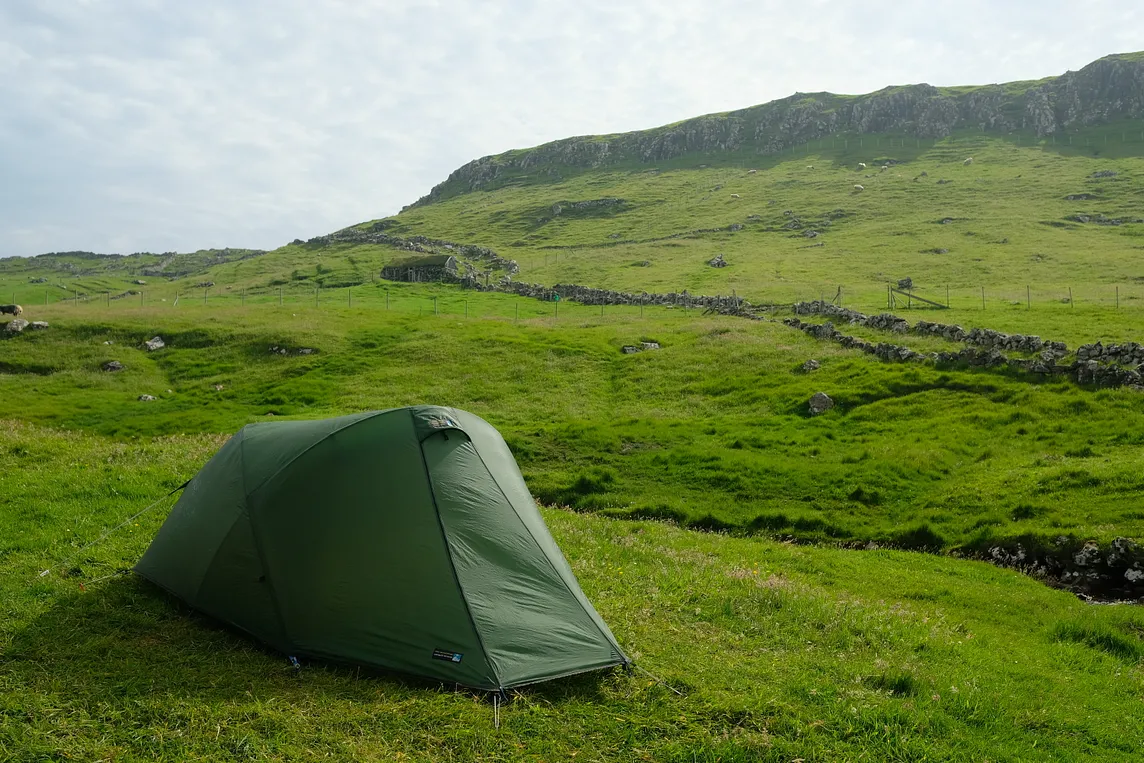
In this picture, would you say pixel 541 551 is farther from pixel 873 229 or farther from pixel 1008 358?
pixel 873 229

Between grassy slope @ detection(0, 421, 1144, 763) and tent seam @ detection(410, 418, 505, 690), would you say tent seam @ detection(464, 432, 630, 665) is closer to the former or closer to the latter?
tent seam @ detection(410, 418, 505, 690)

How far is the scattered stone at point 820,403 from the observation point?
1258 inches

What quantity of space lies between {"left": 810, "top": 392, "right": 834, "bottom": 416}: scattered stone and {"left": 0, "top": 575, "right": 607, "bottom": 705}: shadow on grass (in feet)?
81.5

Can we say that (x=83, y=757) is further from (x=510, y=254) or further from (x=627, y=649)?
(x=510, y=254)

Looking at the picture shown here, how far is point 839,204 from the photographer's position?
144m

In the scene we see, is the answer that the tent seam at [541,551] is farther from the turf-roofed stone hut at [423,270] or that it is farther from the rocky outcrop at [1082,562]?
the turf-roofed stone hut at [423,270]

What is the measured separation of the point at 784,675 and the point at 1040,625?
25.0 feet

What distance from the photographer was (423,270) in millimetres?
107062

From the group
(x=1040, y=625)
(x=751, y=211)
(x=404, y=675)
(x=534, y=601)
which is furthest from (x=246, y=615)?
(x=751, y=211)

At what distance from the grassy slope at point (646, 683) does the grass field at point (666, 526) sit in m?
0.05

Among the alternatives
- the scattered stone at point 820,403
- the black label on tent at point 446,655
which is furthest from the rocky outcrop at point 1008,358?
the black label on tent at point 446,655

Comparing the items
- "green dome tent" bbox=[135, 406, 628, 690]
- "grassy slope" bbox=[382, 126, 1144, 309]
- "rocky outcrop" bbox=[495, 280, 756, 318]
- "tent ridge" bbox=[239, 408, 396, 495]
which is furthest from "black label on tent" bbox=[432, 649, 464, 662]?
"grassy slope" bbox=[382, 126, 1144, 309]

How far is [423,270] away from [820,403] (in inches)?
3312

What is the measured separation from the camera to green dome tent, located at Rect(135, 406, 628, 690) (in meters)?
9.57
